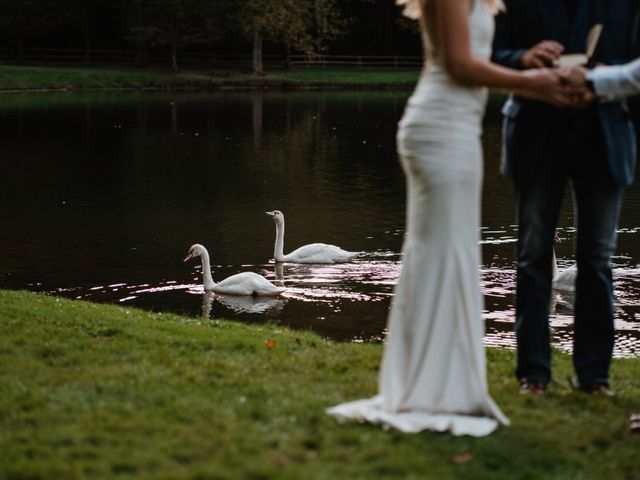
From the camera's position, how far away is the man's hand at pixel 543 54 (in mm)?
5688

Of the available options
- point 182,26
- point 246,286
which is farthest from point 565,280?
point 182,26

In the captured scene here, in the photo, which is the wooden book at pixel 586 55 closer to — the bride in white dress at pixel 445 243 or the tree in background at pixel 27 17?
the bride in white dress at pixel 445 243

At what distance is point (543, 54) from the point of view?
570 cm

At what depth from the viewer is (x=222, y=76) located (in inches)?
2598

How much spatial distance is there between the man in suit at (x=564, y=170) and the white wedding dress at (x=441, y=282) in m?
0.58

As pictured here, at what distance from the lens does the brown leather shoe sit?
605 cm

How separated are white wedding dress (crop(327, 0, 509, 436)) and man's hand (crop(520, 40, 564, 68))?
41 cm

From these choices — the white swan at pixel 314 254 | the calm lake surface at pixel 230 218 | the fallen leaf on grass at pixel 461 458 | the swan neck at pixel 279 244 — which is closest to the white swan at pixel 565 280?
the calm lake surface at pixel 230 218

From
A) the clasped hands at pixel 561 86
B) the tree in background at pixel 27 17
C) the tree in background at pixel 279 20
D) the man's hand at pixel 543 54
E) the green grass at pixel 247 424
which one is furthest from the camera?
the tree in background at pixel 279 20

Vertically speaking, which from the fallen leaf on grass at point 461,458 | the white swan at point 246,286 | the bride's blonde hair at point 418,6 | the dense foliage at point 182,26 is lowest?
the white swan at point 246,286

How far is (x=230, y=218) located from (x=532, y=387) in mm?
15570

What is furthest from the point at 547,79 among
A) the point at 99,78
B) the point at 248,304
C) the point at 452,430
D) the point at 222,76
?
the point at 222,76

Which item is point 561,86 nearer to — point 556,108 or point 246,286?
point 556,108

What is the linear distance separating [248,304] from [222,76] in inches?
2068
